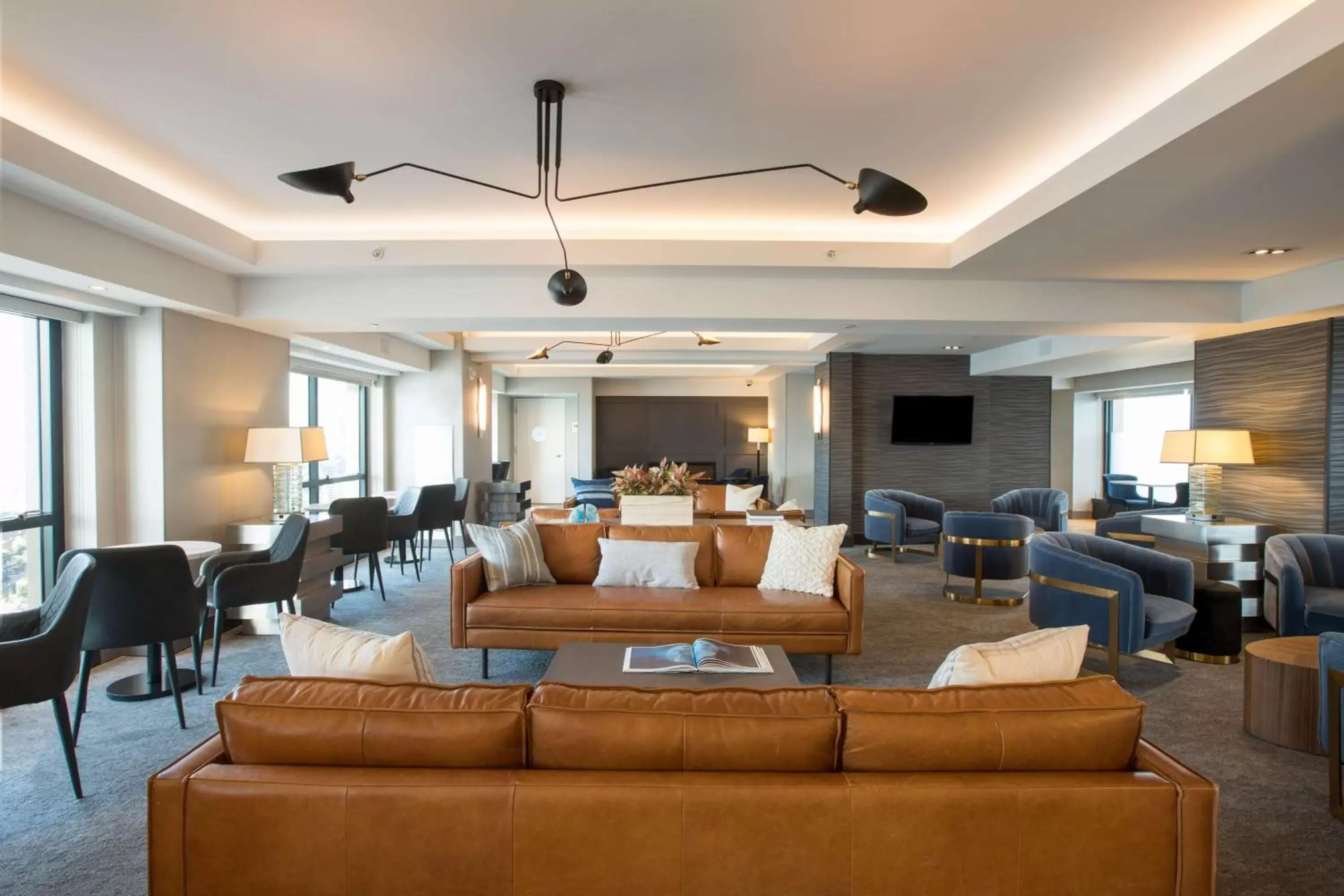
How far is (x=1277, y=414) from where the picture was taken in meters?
5.25

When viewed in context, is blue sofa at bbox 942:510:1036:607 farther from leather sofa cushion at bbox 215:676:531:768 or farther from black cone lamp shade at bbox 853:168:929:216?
leather sofa cushion at bbox 215:676:531:768

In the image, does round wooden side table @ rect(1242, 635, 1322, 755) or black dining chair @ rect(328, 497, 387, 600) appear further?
black dining chair @ rect(328, 497, 387, 600)

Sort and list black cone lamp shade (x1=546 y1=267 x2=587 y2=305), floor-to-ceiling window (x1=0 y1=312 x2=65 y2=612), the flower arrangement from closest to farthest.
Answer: black cone lamp shade (x1=546 y1=267 x2=587 y2=305) < floor-to-ceiling window (x1=0 y1=312 x2=65 y2=612) < the flower arrangement

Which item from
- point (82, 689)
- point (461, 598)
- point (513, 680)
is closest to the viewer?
point (82, 689)

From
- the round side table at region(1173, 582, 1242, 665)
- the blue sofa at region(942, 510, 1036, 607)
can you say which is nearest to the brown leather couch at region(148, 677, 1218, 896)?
the round side table at region(1173, 582, 1242, 665)

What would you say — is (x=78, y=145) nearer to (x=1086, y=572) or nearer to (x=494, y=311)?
(x=494, y=311)

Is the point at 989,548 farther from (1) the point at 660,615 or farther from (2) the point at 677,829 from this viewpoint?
(2) the point at 677,829

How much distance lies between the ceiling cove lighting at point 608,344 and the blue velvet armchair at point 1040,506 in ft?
12.7

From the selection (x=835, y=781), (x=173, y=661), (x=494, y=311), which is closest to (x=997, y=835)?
(x=835, y=781)

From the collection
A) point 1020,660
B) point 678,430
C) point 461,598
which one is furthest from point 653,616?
point 678,430

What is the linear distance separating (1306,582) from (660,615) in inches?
165

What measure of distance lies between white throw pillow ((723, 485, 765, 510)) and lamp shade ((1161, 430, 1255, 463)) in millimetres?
3389

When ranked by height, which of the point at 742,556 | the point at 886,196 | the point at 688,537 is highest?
the point at 886,196

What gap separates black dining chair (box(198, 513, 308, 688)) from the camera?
3.97 meters
